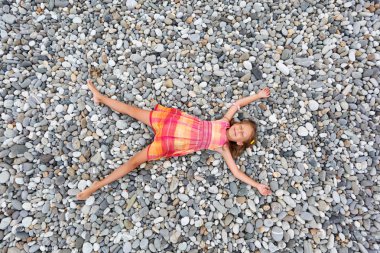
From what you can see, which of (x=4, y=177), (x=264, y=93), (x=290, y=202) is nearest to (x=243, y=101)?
(x=264, y=93)

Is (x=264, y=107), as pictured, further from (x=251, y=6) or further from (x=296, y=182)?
(x=251, y=6)

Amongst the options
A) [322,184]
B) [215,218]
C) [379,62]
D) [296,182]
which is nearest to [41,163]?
[215,218]

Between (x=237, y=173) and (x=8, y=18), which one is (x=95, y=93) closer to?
(x=8, y=18)

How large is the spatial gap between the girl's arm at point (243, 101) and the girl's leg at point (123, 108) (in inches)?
24.2

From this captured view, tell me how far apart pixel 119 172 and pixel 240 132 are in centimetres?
92

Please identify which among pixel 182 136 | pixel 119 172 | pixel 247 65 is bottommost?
pixel 119 172

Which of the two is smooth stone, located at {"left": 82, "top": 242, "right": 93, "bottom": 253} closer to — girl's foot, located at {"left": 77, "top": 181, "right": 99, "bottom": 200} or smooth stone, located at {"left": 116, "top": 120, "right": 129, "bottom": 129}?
girl's foot, located at {"left": 77, "top": 181, "right": 99, "bottom": 200}

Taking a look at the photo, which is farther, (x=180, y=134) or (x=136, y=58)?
(x=136, y=58)

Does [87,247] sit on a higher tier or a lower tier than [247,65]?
lower

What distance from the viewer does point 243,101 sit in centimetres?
344

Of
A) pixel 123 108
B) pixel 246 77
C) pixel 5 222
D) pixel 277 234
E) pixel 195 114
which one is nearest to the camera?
pixel 5 222

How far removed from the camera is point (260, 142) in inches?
135

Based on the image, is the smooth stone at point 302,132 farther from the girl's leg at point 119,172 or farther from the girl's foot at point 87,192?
the girl's foot at point 87,192

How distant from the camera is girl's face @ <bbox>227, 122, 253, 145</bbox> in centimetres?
321
